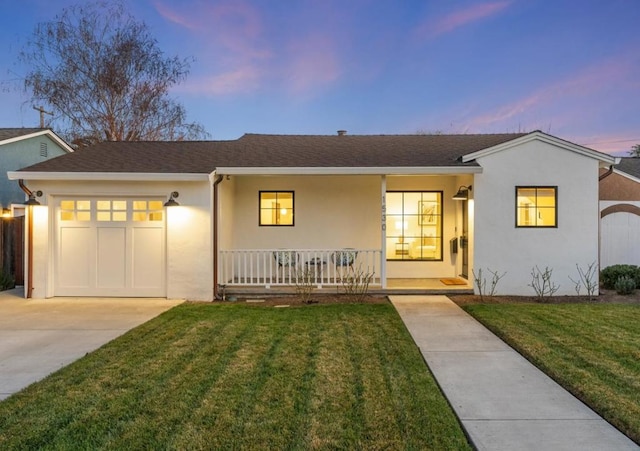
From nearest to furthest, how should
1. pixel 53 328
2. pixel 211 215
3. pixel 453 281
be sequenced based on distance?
1. pixel 53 328
2. pixel 211 215
3. pixel 453 281

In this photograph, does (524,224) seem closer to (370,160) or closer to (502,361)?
(370,160)

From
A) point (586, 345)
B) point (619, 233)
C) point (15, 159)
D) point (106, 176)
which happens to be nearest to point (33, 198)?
point (106, 176)

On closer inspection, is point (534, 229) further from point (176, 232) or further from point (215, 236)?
point (176, 232)

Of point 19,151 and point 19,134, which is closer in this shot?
point 19,151

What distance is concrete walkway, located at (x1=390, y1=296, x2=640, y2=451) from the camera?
2936mm

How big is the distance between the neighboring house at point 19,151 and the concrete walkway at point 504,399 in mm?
12882

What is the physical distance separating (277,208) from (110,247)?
3.88m

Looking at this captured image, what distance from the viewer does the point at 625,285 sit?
334 inches

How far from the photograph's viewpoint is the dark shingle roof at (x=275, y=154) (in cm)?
844

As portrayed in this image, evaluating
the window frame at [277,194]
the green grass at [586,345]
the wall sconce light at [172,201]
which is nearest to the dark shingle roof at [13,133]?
the wall sconce light at [172,201]

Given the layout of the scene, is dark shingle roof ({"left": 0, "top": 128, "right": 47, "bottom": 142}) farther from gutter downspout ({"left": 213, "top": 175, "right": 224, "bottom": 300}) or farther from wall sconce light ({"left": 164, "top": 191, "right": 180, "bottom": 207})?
gutter downspout ({"left": 213, "top": 175, "right": 224, "bottom": 300})

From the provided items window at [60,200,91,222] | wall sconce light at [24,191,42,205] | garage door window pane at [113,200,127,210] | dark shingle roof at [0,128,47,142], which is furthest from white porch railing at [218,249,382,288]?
dark shingle roof at [0,128,47,142]

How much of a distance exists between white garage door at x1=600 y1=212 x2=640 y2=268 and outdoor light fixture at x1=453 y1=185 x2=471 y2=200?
392 centimetres

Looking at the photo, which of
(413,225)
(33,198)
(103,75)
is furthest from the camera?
(103,75)
